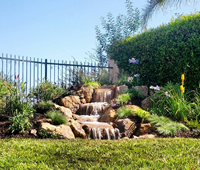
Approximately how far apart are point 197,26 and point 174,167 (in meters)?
6.74

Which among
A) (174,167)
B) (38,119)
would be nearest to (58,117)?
(38,119)

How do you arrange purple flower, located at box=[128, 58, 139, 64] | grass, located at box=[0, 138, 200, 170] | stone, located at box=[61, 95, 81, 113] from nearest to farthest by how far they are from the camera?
grass, located at box=[0, 138, 200, 170] < stone, located at box=[61, 95, 81, 113] < purple flower, located at box=[128, 58, 139, 64]

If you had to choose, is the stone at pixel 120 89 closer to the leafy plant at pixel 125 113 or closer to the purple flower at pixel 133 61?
the purple flower at pixel 133 61

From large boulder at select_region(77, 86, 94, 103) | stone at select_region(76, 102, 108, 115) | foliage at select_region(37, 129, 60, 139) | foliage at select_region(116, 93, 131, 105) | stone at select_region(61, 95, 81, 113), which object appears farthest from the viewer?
large boulder at select_region(77, 86, 94, 103)

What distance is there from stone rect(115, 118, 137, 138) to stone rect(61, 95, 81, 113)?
8.58ft

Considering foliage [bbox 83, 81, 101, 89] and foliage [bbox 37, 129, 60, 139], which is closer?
foliage [bbox 37, 129, 60, 139]

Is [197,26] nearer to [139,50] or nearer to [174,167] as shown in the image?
[139,50]

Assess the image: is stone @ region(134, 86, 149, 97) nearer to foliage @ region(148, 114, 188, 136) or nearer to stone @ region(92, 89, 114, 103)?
stone @ region(92, 89, 114, 103)

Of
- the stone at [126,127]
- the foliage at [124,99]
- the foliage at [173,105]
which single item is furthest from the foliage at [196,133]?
the foliage at [124,99]

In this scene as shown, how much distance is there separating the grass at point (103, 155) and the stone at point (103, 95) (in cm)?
479

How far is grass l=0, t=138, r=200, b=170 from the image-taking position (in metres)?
3.87

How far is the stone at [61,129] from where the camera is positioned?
246 inches

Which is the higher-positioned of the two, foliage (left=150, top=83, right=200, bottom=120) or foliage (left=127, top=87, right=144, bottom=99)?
foliage (left=127, top=87, right=144, bottom=99)

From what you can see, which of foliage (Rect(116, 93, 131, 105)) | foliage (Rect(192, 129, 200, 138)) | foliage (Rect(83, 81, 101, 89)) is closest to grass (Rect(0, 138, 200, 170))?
foliage (Rect(192, 129, 200, 138))
